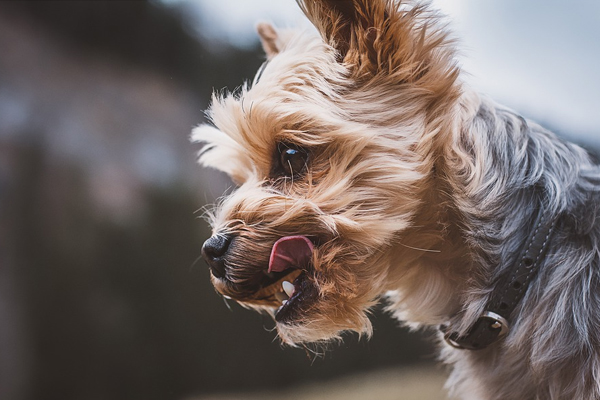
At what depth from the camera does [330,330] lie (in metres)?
0.98

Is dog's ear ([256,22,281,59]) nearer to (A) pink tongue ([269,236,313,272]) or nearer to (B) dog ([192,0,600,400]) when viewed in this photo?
(B) dog ([192,0,600,400])

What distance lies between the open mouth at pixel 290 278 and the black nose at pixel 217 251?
0.09 metres

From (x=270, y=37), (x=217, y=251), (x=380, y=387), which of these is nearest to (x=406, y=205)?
(x=217, y=251)

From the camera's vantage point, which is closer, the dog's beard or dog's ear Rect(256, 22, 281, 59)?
the dog's beard

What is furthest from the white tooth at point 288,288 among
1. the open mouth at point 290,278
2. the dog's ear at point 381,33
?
the dog's ear at point 381,33

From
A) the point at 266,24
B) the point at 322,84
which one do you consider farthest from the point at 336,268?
the point at 266,24

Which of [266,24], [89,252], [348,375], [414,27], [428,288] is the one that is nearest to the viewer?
[414,27]

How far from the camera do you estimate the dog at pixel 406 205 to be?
2.90ft

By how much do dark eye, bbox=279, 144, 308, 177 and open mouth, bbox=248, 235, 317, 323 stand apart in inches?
5.6

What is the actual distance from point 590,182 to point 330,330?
62 centimetres

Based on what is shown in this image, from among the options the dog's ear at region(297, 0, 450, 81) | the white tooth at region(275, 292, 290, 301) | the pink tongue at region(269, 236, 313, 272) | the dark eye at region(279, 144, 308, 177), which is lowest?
the white tooth at region(275, 292, 290, 301)

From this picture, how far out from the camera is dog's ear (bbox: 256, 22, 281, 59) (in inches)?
45.7

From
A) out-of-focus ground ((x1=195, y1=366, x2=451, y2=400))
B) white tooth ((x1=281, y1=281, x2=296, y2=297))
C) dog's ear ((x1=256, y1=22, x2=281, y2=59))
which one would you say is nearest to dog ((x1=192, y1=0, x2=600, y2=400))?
white tooth ((x1=281, y1=281, x2=296, y2=297))

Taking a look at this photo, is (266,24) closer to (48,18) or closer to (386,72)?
(386,72)
